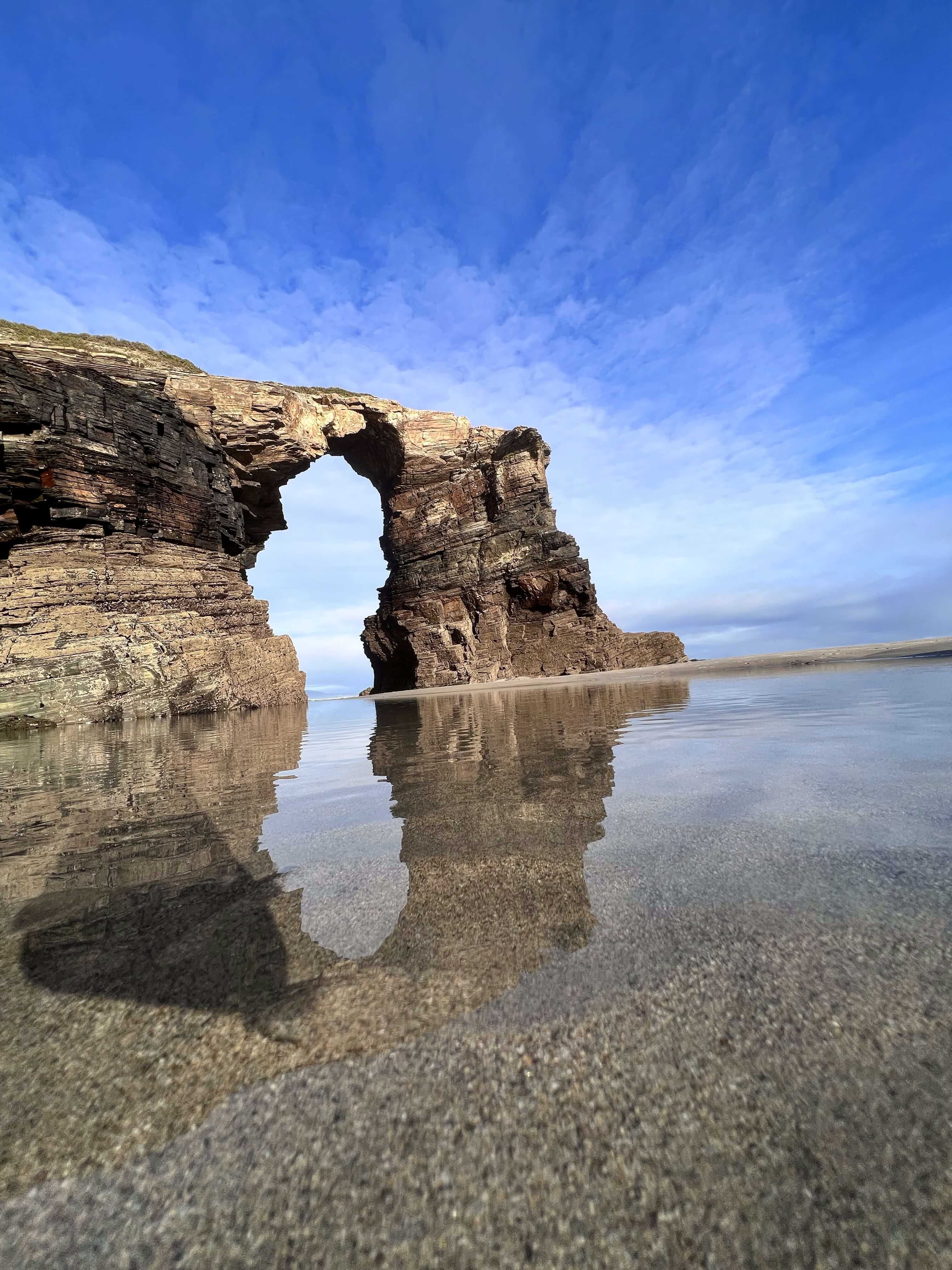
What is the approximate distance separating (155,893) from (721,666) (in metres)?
17.6

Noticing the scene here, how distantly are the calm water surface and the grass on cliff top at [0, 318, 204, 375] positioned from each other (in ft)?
57.3

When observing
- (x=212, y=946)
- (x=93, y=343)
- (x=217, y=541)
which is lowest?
(x=212, y=946)

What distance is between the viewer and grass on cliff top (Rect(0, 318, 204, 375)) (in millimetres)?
14906

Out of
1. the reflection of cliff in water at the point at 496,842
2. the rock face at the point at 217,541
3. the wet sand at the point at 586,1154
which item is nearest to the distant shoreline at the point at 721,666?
the rock face at the point at 217,541

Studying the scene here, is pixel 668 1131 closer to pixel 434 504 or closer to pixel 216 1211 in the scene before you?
pixel 216 1211

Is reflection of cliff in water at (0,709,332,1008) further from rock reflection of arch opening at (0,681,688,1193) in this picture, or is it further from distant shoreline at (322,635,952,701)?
distant shoreline at (322,635,952,701)

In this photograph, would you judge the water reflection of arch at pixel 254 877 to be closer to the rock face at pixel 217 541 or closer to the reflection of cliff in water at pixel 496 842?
the reflection of cliff in water at pixel 496 842

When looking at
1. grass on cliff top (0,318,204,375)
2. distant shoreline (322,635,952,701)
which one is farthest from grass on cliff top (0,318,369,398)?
distant shoreline (322,635,952,701)

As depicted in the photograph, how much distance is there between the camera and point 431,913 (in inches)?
48.9

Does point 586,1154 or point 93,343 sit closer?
point 586,1154

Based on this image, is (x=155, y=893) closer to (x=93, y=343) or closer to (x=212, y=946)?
(x=212, y=946)

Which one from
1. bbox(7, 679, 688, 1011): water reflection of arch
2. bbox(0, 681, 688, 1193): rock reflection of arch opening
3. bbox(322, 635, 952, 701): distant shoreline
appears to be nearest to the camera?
bbox(0, 681, 688, 1193): rock reflection of arch opening

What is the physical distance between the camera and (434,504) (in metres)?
22.9

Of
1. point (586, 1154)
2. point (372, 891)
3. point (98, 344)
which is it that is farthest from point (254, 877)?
point (98, 344)
